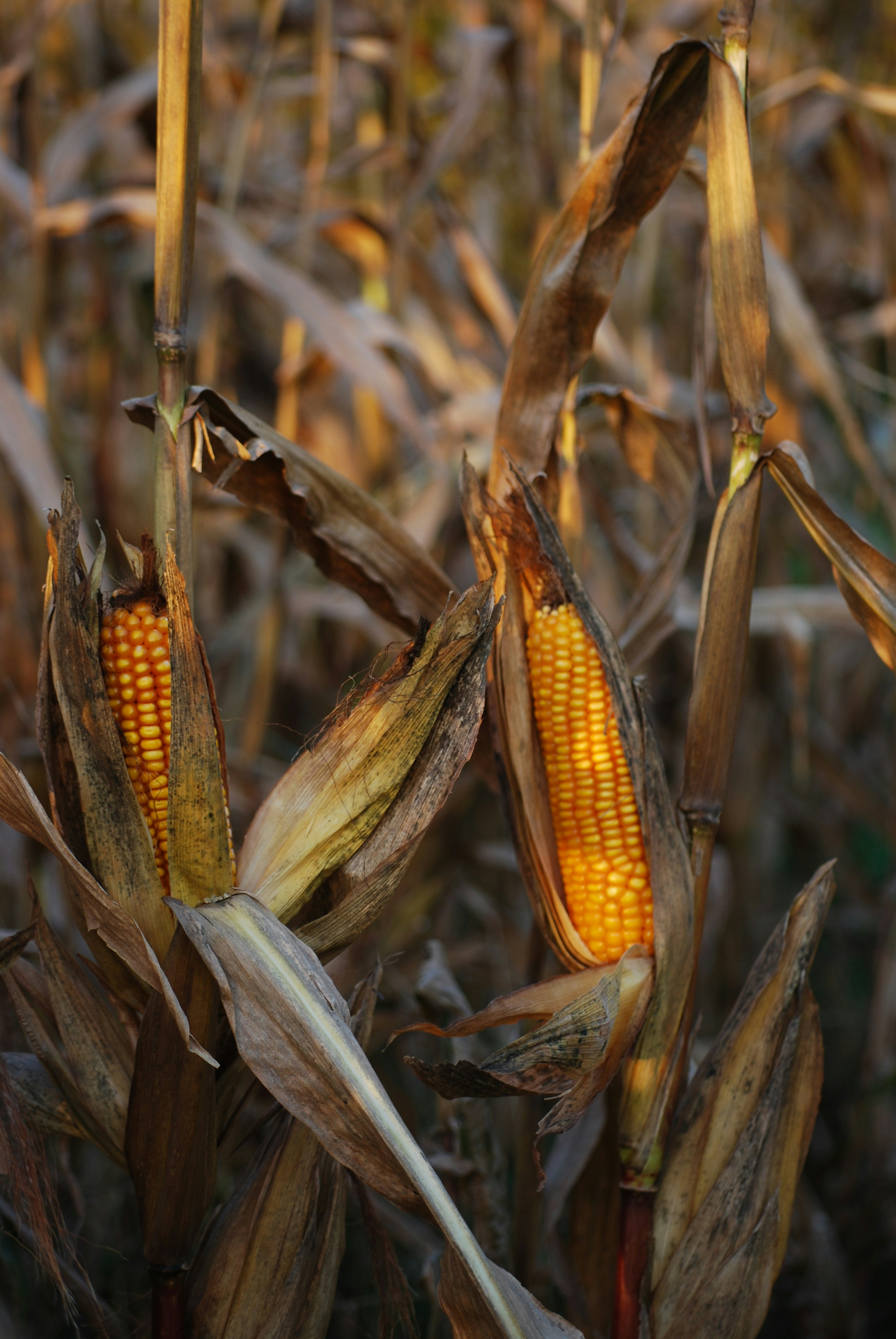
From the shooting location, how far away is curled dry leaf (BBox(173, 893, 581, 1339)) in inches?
32.5

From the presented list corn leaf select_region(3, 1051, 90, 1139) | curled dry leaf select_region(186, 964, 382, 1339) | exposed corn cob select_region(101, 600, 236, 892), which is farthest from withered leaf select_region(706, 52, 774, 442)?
corn leaf select_region(3, 1051, 90, 1139)

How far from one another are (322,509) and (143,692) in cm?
35

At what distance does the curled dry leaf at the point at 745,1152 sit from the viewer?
104cm

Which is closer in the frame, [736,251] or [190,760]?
[190,760]

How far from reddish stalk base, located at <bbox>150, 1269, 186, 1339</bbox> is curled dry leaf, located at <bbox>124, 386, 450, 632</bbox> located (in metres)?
0.74

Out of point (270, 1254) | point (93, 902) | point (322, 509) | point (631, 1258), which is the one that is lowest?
point (631, 1258)

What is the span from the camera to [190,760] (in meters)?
0.88

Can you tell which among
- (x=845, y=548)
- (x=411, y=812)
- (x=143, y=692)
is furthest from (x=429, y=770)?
(x=845, y=548)

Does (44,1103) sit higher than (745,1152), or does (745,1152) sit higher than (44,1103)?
(44,1103)

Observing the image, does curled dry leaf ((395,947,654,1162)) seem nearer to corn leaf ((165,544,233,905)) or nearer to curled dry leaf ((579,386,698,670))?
corn leaf ((165,544,233,905))

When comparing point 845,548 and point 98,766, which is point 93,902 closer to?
point 98,766

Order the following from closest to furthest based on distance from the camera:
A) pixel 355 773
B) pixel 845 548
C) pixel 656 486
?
pixel 355 773, pixel 845 548, pixel 656 486

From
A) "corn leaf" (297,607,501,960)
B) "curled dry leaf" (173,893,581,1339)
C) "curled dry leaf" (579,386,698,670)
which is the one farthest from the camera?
"curled dry leaf" (579,386,698,670)

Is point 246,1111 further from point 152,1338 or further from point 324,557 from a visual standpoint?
point 324,557
